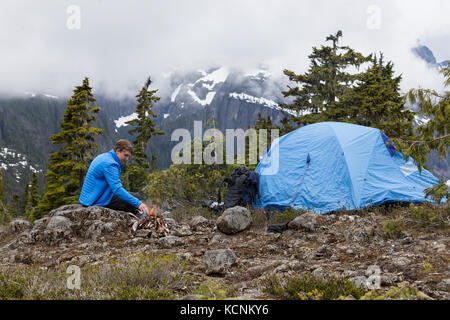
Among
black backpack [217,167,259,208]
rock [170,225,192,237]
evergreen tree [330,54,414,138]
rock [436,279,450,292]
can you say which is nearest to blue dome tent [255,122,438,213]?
black backpack [217,167,259,208]

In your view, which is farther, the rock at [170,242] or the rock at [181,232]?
the rock at [181,232]

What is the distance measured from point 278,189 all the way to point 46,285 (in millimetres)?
7377

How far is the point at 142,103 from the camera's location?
2975cm

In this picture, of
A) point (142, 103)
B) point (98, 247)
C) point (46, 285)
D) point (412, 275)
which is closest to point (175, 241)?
point (98, 247)

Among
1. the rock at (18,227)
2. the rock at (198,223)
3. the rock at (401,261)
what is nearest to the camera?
the rock at (401,261)

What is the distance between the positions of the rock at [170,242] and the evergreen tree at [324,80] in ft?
66.0

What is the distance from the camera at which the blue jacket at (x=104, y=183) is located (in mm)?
6000

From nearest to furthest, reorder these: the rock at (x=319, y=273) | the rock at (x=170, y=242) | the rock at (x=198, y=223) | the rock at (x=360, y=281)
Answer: the rock at (x=360, y=281)
the rock at (x=319, y=273)
the rock at (x=170, y=242)
the rock at (x=198, y=223)

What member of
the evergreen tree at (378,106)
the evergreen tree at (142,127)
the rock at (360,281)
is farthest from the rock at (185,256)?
the evergreen tree at (142,127)

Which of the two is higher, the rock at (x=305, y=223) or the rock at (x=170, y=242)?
the rock at (x=305, y=223)

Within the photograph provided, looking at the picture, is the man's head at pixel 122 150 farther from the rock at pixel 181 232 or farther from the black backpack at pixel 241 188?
the black backpack at pixel 241 188

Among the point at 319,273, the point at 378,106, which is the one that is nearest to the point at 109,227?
the point at 319,273

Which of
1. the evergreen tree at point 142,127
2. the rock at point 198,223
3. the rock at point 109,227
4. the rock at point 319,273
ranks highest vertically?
the evergreen tree at point 142,127

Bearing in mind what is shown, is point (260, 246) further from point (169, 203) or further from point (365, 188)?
point (169, 203)
